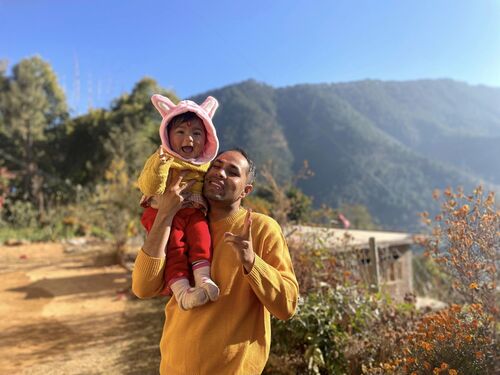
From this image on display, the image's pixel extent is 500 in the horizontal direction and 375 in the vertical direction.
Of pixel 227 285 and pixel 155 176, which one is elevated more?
pixel 155 176

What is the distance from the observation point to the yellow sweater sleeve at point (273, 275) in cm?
141

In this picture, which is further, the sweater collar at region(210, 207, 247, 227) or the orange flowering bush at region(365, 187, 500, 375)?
the orange flowering bush at region(365, 187, 500, 375)

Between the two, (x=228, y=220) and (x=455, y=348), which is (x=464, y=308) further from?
(x=228, y=220)

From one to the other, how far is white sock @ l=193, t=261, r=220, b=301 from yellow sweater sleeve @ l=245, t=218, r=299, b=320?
0.12 m

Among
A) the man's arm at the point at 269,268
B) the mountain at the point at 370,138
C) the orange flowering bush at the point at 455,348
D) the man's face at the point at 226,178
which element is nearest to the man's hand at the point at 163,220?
the man's face at the point at 226,178

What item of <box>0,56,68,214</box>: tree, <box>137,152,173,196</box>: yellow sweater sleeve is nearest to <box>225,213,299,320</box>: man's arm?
<box>137,152,173,196</box>: yellow sweater sleeve

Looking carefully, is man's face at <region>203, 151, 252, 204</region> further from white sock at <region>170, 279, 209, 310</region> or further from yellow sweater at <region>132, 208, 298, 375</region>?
white sock at <region>170, 279, 209, 310</region>

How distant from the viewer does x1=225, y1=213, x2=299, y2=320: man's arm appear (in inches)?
54.9

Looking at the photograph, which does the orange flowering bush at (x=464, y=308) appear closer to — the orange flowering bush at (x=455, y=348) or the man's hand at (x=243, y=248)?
the orange flowering bush at (x=455, y=348)

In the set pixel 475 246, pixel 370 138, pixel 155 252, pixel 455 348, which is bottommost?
pixel 455 348

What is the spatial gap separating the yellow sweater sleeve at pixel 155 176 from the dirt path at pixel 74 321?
310 cm

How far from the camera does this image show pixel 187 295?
1.43m

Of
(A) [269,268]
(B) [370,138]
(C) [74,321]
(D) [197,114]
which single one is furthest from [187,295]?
(B) [370,138]

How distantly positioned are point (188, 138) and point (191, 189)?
0.63 feet
